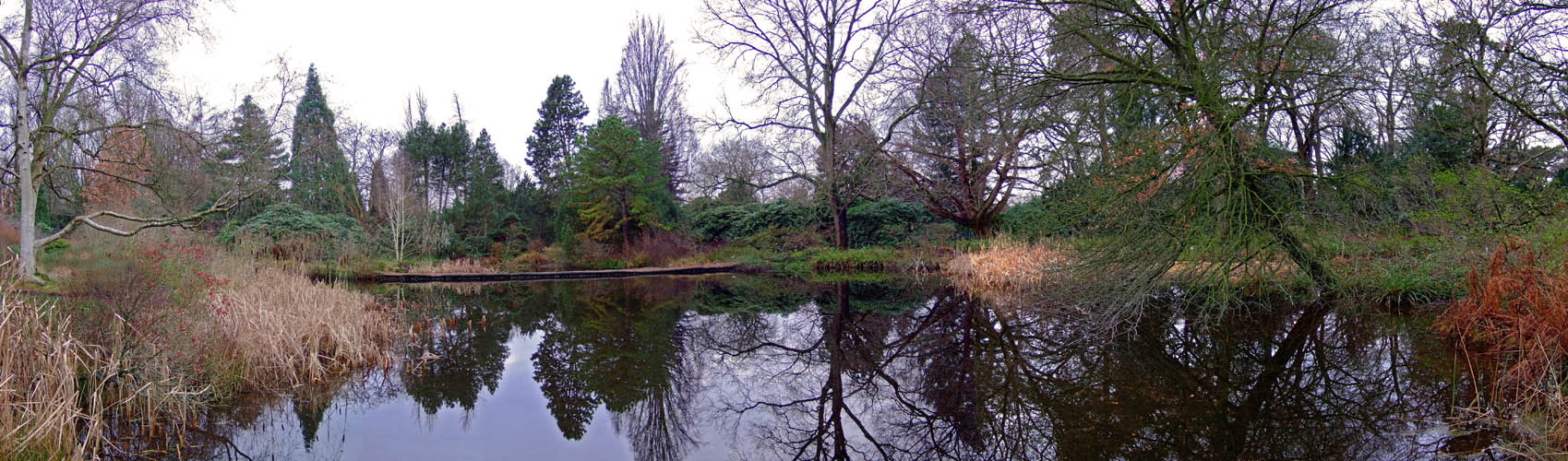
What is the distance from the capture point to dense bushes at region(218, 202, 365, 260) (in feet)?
49.2

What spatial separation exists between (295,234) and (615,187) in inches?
273

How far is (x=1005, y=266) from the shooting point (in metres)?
12.1

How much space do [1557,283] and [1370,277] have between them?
3468mm

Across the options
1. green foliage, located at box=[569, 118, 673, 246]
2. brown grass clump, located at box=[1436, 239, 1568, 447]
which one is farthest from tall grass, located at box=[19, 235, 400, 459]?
green foliage, located at box=[569, 118, 673, 246]

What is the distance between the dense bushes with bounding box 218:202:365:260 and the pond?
844cm

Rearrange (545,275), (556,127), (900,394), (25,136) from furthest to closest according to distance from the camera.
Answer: (556,127)
(545,275)
(25,136)
(900,394)

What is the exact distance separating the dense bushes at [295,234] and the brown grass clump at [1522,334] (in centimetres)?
1561

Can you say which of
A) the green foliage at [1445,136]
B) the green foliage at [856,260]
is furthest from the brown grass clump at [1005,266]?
the green foliage at [1445,136]

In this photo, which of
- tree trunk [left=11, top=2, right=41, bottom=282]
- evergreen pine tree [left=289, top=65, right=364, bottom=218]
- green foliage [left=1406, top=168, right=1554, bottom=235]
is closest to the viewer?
green foliage [left=1406, top=168, right=1554, bottom=235]

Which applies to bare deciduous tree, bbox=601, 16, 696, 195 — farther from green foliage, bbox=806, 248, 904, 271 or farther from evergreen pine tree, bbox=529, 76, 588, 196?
green foliage, bbox=806, 248, 904, 271

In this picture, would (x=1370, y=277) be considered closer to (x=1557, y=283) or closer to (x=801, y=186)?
(x=1557, y=283)

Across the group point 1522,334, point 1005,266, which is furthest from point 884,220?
point 1522,334

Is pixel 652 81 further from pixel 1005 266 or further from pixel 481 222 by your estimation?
pixel 1005 266

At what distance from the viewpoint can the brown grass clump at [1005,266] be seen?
11.6 m
